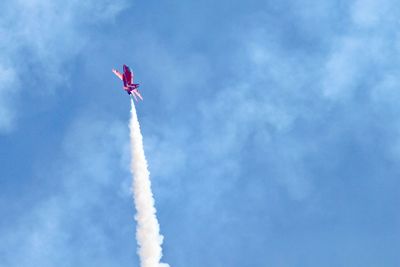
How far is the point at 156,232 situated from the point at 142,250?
19.0ft

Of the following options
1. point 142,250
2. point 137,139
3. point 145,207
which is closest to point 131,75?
point 137,139

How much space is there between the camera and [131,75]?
553 feet

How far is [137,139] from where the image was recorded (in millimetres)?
164125

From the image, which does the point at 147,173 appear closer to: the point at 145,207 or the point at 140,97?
the point at 145,207

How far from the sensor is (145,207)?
165 meters

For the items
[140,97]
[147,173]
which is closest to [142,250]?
[147,173]

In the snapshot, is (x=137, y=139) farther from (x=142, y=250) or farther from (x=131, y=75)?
(x=142, y=250)

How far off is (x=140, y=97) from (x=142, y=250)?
39624 millimetres

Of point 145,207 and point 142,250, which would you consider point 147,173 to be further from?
point 142,250

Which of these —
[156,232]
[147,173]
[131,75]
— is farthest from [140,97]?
[156,232]

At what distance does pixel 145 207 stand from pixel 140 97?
94.4 ft

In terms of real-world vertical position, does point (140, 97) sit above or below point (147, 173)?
above

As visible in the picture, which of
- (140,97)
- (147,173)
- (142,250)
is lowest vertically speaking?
(142,250)

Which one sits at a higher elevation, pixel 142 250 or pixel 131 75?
pixel 131 75
